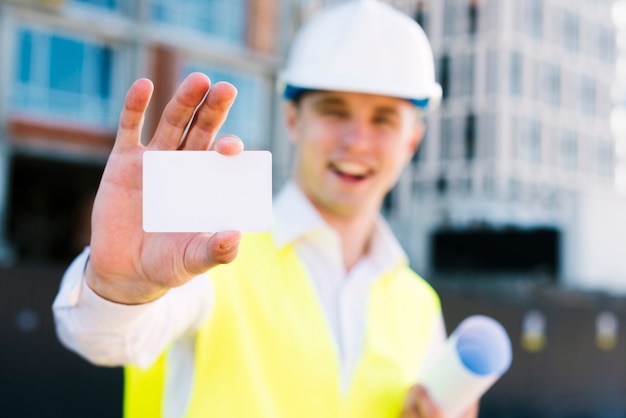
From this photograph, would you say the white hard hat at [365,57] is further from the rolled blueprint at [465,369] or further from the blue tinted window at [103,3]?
the blue tinted window at [103,3]

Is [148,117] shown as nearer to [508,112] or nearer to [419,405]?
[419,405]

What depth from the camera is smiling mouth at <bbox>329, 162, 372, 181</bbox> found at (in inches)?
81.5

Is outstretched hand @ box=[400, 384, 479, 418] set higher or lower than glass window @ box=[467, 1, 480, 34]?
lower

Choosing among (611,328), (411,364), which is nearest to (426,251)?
(611,328)

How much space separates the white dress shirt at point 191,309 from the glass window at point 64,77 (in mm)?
16249

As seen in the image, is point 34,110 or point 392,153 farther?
point 34,110

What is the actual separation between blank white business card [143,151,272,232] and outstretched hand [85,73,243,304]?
0.06m

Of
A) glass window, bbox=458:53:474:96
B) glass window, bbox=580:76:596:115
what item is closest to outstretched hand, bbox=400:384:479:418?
glass window, bbox=458:53:474:96

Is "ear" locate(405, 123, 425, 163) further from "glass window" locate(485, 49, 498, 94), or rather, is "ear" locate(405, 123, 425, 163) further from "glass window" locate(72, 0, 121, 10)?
"glass window" locate(485, 49, 498, 94)

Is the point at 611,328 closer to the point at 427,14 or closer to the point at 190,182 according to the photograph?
the point at 190,182

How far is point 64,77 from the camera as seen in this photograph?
17.5 metres

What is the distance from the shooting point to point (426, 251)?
17125mm

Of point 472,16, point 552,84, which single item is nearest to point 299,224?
point 472,16

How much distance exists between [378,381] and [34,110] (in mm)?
16630
